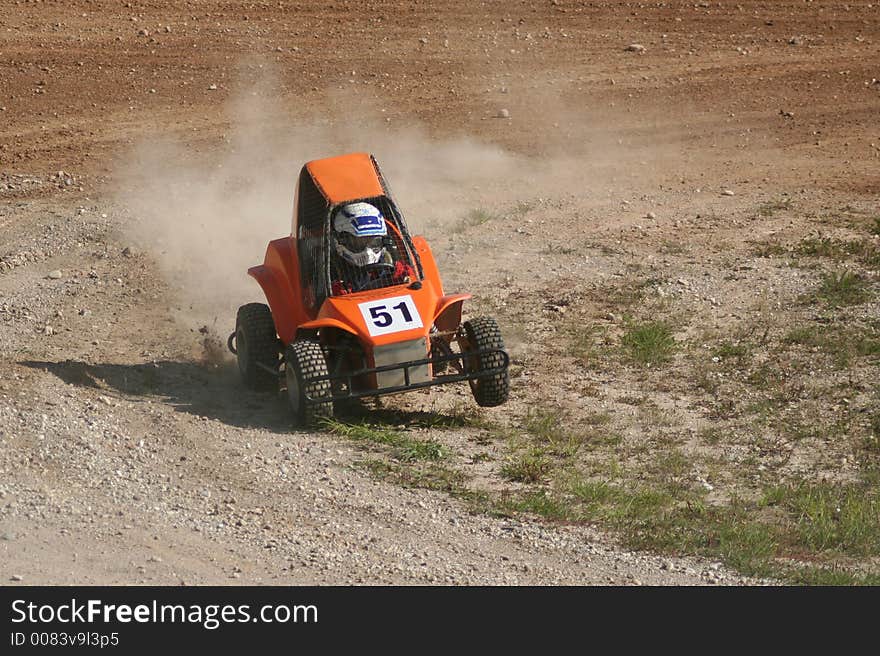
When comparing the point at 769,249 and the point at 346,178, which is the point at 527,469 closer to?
the point at 346,178

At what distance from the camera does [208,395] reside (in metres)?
12.2

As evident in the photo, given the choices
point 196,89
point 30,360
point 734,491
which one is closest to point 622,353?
point 734,491

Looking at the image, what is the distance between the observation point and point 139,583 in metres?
8.45

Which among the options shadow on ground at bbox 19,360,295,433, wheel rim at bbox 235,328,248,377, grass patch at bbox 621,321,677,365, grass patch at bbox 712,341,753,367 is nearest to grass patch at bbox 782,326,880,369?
grass patch at bbox 712,341,753,367

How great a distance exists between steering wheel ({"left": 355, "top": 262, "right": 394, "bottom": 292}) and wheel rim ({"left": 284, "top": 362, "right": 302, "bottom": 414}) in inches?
42.9

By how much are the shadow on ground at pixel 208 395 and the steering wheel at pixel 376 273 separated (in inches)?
44.4

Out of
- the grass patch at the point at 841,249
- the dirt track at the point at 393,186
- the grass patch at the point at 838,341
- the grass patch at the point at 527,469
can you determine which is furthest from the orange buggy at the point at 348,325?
the grass patch at the point at 841,249

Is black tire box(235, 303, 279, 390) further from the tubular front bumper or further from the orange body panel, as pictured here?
the tubular front bumper

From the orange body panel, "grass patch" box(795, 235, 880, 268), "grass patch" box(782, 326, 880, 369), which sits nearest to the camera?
the orange body panel

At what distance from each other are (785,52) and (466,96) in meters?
5.91

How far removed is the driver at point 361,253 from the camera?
11836 mm

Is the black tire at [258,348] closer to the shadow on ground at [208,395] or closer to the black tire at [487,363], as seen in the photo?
the shadow on ground at [208,395]

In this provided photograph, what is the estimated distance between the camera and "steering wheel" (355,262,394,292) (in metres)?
12.0

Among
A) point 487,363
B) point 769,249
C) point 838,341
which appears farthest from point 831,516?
point 769,249
